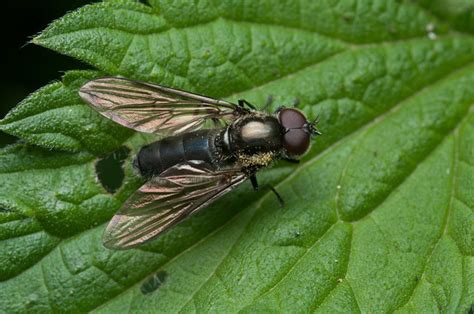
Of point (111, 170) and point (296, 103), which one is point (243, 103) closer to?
point (296, 103)

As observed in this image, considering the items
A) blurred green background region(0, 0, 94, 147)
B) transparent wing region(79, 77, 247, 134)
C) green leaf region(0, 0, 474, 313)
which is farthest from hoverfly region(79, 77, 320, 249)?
blurred green background region(0, 0, 94, 147)

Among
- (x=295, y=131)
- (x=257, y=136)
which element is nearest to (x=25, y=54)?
(x=257, y=136)

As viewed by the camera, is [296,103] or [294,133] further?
[296,103]

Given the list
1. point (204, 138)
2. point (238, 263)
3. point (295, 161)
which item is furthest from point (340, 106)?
point (238, 263)

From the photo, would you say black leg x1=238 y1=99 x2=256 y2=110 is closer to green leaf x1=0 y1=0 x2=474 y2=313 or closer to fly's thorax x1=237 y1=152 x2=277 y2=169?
green leaf x1=0 y1=0 x2=474 y2=313

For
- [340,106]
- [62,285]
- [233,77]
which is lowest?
[62,285]

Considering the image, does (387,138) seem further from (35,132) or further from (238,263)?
(35,132)
